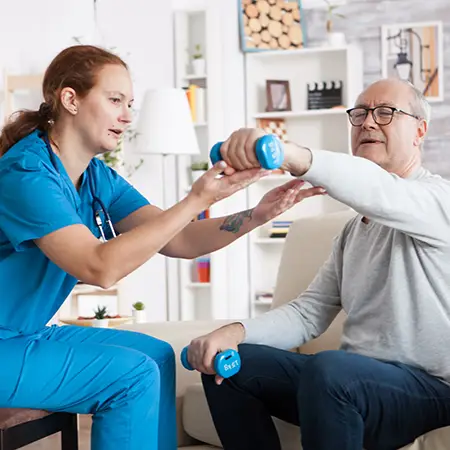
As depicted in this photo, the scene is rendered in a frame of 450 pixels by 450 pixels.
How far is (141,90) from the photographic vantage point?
5.36m

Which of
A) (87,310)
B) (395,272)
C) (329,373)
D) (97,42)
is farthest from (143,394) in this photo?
(97,42)

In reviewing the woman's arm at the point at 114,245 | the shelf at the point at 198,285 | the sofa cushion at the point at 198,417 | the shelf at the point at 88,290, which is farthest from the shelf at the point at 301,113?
the woman's arm at the point at 114,245

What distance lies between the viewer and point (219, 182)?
1752mm

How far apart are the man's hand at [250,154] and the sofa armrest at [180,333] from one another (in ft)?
2.38

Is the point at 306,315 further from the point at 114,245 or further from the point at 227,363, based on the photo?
the point at 114,245

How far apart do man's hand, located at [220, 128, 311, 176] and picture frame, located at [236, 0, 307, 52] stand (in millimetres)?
4052

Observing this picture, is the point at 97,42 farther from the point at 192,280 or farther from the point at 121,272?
the point at 121,272

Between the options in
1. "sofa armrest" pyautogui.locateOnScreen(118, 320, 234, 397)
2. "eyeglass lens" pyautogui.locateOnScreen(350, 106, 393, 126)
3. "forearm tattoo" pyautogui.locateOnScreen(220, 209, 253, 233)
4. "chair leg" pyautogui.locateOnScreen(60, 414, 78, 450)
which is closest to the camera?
"chair leg" pyautogui.locateOnScreen(60, 414, 78, 450)

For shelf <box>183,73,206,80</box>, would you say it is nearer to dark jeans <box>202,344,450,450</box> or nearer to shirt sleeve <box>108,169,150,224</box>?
shirt sleeve <box>108,169,150,224</box>

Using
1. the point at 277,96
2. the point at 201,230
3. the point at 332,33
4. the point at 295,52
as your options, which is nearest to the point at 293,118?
the point at 277,96

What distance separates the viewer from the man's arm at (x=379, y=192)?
1.68m

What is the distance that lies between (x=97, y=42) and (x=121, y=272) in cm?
346

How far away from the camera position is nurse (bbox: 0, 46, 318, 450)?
1.69m

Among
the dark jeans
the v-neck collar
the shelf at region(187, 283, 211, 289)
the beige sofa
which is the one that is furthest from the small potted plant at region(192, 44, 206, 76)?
the dark jeans
